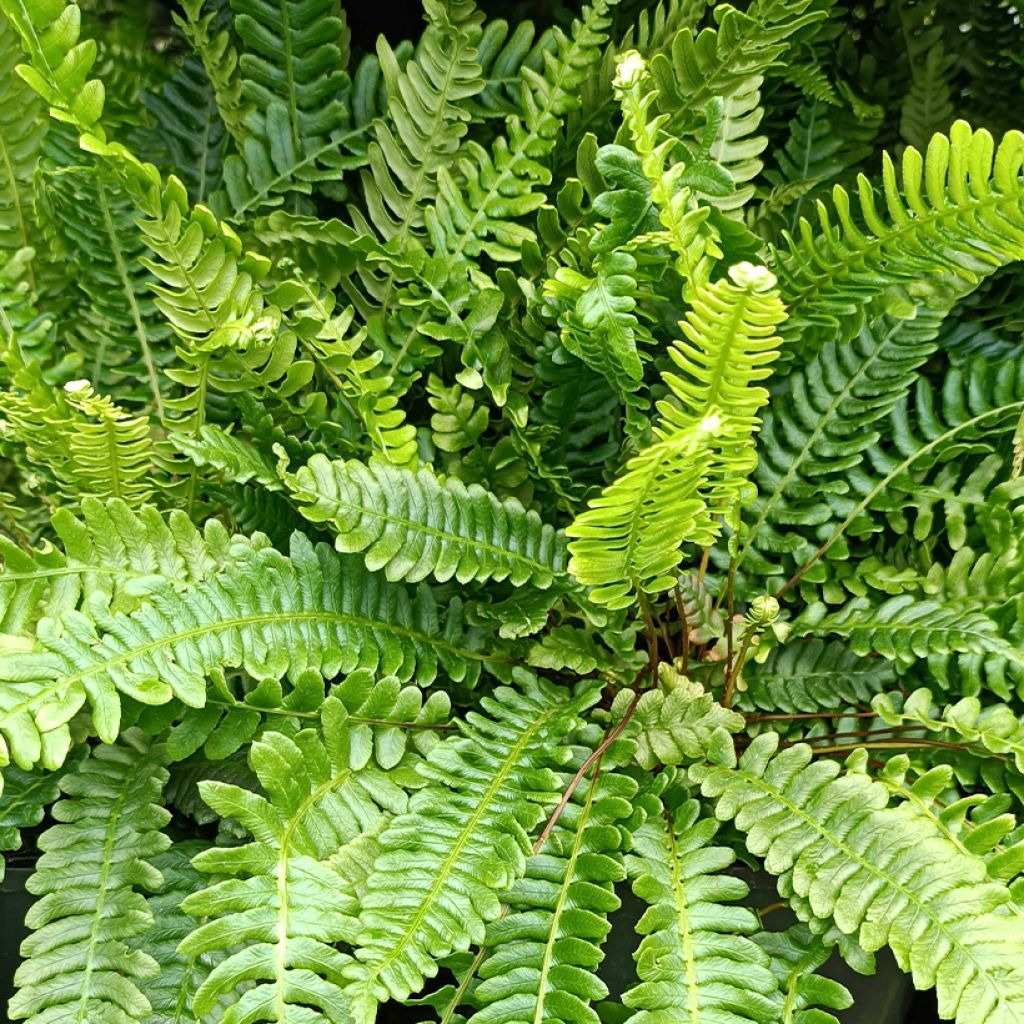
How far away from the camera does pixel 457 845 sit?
0.62 m

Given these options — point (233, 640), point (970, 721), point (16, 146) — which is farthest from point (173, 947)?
point (16, 146)

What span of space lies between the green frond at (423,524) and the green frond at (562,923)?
187 millimetres

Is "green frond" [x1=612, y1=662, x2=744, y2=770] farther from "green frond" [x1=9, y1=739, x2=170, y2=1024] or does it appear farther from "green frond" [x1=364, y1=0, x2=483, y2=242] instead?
"green frond" [x1=364, y1=0, x2=483, y2=242]

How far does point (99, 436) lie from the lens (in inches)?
29.2

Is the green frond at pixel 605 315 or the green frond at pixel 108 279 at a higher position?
the green frond at pixel 108 279

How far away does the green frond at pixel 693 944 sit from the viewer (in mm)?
586

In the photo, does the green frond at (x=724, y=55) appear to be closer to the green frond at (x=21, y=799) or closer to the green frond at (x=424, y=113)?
the green frond at (x=424, y=113)

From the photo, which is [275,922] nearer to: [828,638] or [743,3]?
[828,638]

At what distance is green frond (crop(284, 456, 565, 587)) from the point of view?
0.69m

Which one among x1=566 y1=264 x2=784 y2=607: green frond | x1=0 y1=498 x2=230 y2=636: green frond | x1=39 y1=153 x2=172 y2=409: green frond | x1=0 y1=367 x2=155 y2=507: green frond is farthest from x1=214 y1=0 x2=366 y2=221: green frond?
x1=566 y1=264 x2=784 y2=607: green frond

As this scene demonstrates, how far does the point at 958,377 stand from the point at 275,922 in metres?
0.74

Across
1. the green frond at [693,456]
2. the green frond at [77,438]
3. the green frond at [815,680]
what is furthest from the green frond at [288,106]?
the green frond at [815,680]

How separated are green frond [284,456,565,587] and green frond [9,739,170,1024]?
0.24 metres

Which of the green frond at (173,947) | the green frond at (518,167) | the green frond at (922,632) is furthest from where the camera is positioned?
the green frond at (518,167)
